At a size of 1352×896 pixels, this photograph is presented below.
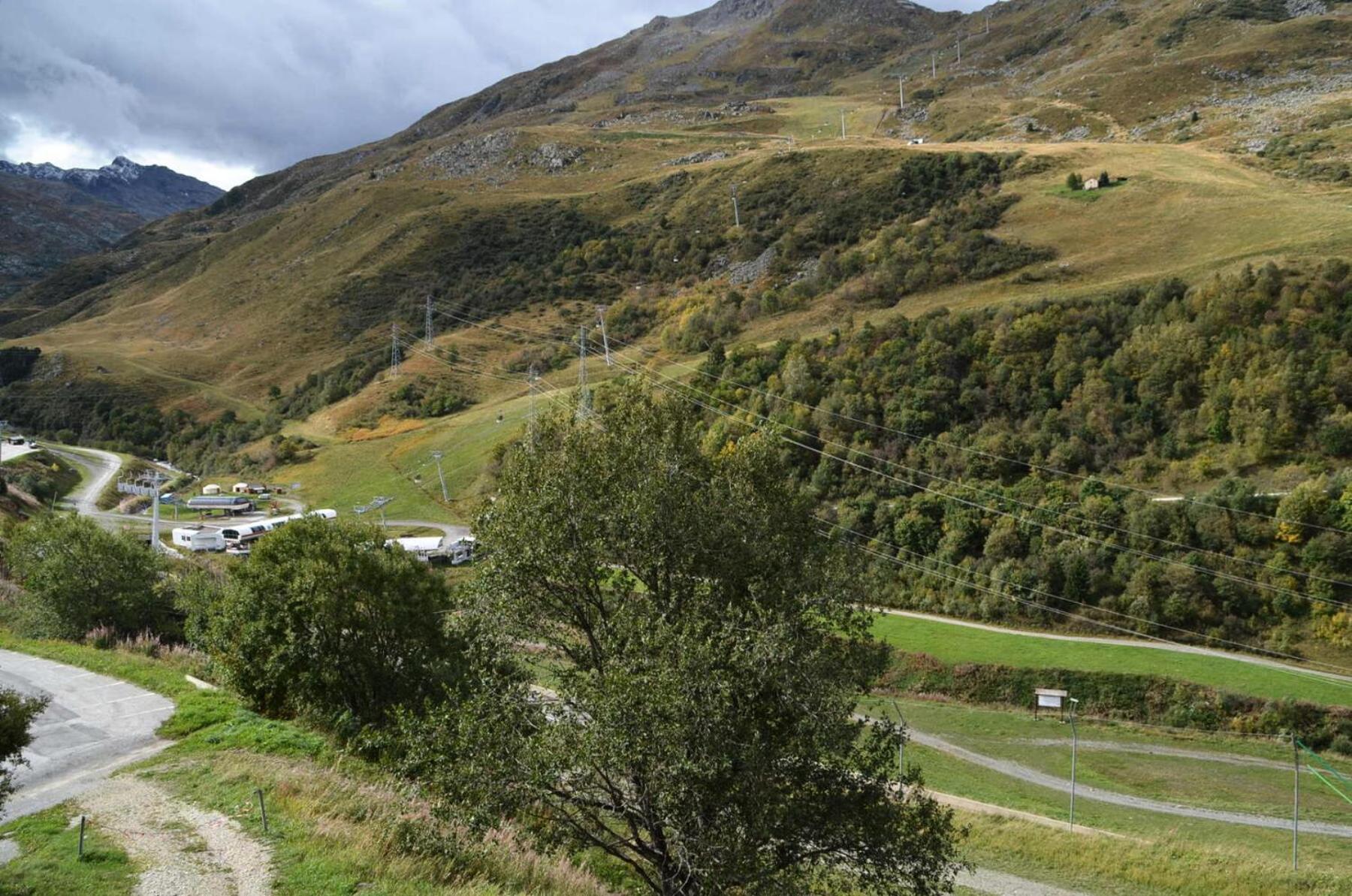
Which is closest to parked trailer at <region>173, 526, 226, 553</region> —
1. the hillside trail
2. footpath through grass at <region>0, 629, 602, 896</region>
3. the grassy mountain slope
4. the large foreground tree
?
footpath through grass at <region>0, 629, 602, 896</region>

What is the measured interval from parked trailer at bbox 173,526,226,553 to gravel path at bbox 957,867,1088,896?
161 feet

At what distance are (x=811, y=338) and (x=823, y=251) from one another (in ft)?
85.8

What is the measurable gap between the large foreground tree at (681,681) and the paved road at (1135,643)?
44.5 feet

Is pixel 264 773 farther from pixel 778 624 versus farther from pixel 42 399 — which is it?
pixel 42 399

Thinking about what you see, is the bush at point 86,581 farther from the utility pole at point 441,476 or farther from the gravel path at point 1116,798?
the gravel path at point 1116,798

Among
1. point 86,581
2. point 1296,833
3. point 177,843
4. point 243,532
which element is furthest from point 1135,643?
point 243,532

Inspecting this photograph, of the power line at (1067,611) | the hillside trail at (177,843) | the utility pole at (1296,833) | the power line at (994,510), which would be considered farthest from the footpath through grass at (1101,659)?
the hillside trail at (177,843)

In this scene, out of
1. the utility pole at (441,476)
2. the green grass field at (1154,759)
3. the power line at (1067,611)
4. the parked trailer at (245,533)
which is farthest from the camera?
the utility pole at (441,476)

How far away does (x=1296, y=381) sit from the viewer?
34.6 meters

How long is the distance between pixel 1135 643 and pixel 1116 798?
31.2ft

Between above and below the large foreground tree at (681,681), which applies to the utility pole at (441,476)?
below

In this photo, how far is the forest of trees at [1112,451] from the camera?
3148 centimetres

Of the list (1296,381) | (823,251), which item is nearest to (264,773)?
(1296,381)

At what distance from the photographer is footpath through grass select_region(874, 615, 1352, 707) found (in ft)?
90.3
